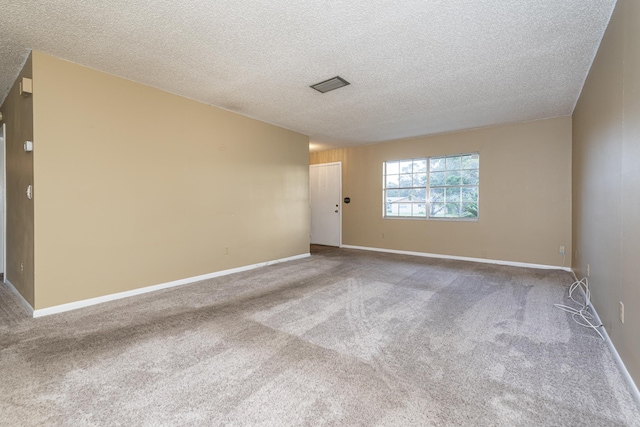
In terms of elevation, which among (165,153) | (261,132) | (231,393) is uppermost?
(261,132)

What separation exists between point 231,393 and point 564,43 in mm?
3860

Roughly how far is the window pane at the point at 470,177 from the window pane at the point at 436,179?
15.4 inches

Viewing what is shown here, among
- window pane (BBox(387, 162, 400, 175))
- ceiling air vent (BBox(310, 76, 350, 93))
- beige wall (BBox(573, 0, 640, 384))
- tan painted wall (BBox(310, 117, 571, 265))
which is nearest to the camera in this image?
beige wall (BBox(573, 0, 640, 384))

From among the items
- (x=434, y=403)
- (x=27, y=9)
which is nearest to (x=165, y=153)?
(x=27, y=9)

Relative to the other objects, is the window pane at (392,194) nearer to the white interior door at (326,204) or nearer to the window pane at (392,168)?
the window pane at (392,168)

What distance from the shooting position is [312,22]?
229cm

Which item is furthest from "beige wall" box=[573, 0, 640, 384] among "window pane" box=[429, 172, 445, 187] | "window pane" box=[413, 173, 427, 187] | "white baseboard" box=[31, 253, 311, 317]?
"white baseboard" box=[31, 253, 311, 317]

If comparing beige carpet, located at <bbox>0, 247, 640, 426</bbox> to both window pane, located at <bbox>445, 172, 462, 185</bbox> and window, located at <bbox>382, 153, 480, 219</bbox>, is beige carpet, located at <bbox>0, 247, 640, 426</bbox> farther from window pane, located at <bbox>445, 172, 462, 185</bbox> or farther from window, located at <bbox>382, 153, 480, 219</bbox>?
window pane, located at <bbox>445, 172, 462, 185</bbox>

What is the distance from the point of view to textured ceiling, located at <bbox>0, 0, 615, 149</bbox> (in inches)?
84.4

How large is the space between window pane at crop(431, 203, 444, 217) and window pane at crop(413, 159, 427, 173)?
785mm

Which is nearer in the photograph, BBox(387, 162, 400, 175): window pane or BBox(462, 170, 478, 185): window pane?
BBox(462, 170, 478, 185): window pane

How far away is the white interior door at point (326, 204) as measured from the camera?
292 inches

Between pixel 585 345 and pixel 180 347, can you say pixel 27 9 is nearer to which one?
pixel 180 347

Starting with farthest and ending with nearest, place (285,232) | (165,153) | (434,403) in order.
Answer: (285,232), (165,153), (434,403)
